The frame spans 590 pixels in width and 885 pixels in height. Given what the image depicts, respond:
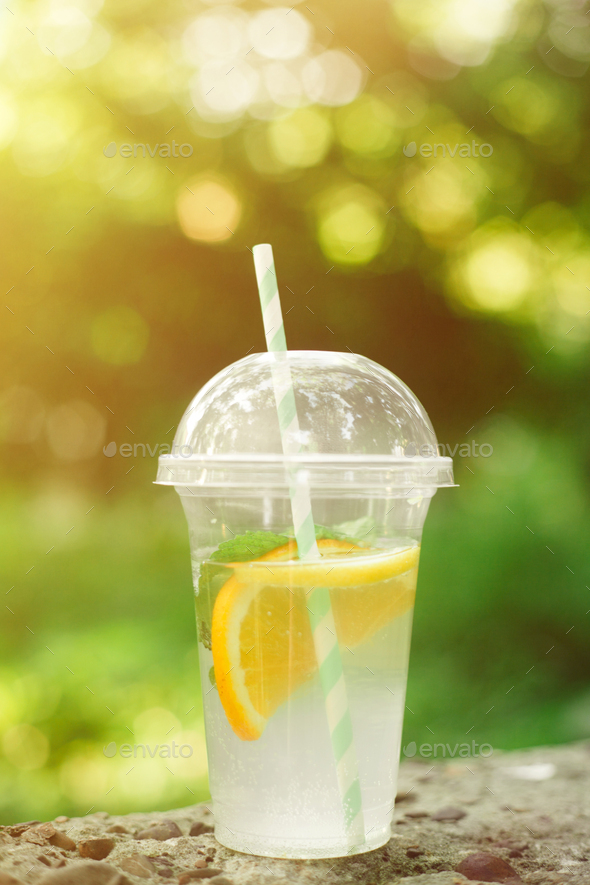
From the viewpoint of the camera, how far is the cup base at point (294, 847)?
1.03 m

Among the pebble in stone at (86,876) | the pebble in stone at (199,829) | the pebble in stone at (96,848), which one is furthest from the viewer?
the pebble in stone at (199,829)

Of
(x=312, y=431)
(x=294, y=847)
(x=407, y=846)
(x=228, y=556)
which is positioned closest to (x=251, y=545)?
(x=228, y=556)

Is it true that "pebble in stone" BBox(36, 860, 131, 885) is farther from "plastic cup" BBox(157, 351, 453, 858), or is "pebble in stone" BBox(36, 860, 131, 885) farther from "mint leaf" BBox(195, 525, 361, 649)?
"mint leaf" BBox(195, 525, 361, 649)

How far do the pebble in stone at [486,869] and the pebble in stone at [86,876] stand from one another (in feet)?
1.52

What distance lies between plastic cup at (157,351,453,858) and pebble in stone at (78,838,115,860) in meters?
0.16

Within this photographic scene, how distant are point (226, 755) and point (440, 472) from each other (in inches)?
20.5

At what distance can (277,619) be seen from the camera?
3.36 feet

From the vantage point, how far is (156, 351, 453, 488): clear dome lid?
1047 millimetres

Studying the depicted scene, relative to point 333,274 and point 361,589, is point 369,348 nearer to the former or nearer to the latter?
point 333,274

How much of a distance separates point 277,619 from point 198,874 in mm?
359

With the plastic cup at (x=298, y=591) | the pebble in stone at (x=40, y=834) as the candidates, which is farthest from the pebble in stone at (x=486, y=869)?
the pebble in stone at (x=40, y=834)

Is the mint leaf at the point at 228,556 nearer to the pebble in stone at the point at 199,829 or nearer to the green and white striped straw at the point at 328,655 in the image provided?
the green and white striped straw at the point at 328,655

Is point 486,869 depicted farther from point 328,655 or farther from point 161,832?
point 161,832

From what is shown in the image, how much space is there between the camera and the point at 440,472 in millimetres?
1153
